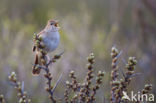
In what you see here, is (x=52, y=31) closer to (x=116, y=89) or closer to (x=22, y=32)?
(x=116, y=89)

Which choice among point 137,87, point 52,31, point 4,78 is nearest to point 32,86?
point 4,78

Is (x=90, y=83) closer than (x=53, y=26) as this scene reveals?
Yes

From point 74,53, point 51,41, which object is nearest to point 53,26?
point 51,41

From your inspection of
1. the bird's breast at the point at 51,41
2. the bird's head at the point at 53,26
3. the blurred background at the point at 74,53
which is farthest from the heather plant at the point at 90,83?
the blurred background at the point at 74,53

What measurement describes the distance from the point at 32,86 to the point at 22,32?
97cm

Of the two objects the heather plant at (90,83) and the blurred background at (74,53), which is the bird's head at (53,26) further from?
the blurred background at (74,53)

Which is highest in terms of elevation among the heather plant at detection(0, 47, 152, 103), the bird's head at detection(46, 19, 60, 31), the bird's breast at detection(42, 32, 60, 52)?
the bird's head at detection(46, 19, 60, 31)

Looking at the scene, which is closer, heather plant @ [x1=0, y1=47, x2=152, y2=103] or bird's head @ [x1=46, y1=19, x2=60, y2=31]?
heather plant @ [x1=0, y1=47, x2=152, y2=103]

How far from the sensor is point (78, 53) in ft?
17.8

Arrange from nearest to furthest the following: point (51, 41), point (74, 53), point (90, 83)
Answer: point (90, 83) → point (51, 41) → point (74, 53)

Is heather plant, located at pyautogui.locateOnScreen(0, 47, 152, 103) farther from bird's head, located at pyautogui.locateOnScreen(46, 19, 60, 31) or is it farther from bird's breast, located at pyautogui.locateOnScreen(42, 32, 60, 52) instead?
bird's head, located at pyautogui.locateOnScreen(46, 19, 60, 31)

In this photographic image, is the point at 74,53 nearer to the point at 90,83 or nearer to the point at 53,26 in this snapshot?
the point at 53,26

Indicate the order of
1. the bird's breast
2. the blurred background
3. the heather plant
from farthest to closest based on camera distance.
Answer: the blurred background → the bird's breast → the heather plant

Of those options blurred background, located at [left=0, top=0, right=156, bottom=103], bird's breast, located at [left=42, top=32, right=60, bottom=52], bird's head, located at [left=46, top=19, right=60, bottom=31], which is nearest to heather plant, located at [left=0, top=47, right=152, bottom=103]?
bird's breast, located at [left=42, top=32, right=60, bottom=52]
